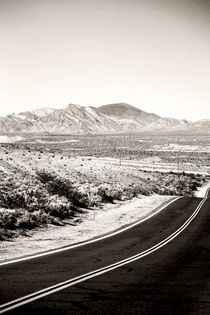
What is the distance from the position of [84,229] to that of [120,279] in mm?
9815

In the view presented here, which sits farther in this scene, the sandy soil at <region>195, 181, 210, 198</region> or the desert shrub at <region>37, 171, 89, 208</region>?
the sandy soil at <region>195, 181, 210, 198</region>

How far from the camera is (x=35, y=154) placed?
4841 cm

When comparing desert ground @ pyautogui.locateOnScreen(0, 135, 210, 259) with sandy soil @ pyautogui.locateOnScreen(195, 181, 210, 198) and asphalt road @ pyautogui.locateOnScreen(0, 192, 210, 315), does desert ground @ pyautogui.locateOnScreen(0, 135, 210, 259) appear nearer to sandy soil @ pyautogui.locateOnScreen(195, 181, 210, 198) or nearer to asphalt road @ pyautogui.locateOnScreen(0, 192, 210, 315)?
sandy soil @ pyautogui.locateOnScreen(195, 181, 210, 198)

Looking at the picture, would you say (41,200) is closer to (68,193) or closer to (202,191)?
(68,193)

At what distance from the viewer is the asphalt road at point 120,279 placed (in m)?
7.40

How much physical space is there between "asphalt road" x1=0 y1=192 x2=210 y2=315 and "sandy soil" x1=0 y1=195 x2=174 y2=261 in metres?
1.40

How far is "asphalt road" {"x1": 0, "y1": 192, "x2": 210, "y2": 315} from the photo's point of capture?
7.40 m

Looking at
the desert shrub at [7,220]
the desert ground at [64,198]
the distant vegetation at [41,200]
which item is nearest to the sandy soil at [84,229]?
the desert ground at [64,198]

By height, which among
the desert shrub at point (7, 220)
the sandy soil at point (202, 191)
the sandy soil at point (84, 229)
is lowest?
the sandy soil at point (202, 191)

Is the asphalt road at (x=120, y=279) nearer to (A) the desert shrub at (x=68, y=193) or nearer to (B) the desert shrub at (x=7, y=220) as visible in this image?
(B) the desert shrub at (x=7, y=220)

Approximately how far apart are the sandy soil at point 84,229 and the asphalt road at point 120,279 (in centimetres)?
140

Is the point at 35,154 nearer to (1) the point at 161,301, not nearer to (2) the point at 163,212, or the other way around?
(2) the point at 163,212

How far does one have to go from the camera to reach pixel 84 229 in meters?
19.2

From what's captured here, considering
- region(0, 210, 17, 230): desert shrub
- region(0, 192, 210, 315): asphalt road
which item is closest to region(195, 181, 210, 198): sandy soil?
region(0, 192, 210, 315): asphalt road
